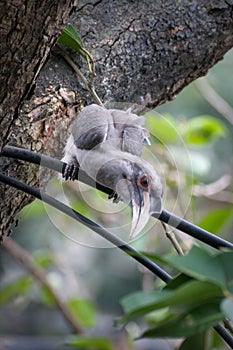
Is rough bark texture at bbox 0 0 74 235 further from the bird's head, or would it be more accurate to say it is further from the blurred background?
the blurred background

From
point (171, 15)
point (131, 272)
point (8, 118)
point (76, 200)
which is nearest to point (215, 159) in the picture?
point (131, 272)

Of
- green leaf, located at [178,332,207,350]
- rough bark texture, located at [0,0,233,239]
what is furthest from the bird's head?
green leaf, located at [178,332,207,350]

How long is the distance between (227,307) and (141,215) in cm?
39

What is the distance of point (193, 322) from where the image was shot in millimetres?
584

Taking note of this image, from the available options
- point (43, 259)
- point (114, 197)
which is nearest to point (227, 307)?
point (114, 197)

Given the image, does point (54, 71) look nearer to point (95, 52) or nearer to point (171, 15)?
point (95, 52)

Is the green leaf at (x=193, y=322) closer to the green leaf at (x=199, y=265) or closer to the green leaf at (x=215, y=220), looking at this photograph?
the green leaf at (x=199, y=265)

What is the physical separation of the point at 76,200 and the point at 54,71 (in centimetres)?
55

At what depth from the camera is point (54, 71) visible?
1.19 m

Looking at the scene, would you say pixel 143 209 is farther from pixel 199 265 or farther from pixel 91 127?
pixel 199 265

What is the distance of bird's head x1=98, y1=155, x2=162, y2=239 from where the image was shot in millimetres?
938

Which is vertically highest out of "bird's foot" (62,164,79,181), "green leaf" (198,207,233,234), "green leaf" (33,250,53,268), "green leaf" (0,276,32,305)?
"bird's foot" (62,164,79,181)

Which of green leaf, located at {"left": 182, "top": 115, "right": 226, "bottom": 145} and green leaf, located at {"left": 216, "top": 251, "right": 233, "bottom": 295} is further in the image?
green leaf, located at {"left": 182, "top": 115, "right": 226, "bottom": 145}

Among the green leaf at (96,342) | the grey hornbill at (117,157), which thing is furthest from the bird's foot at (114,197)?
the green leaf at (96,342)
